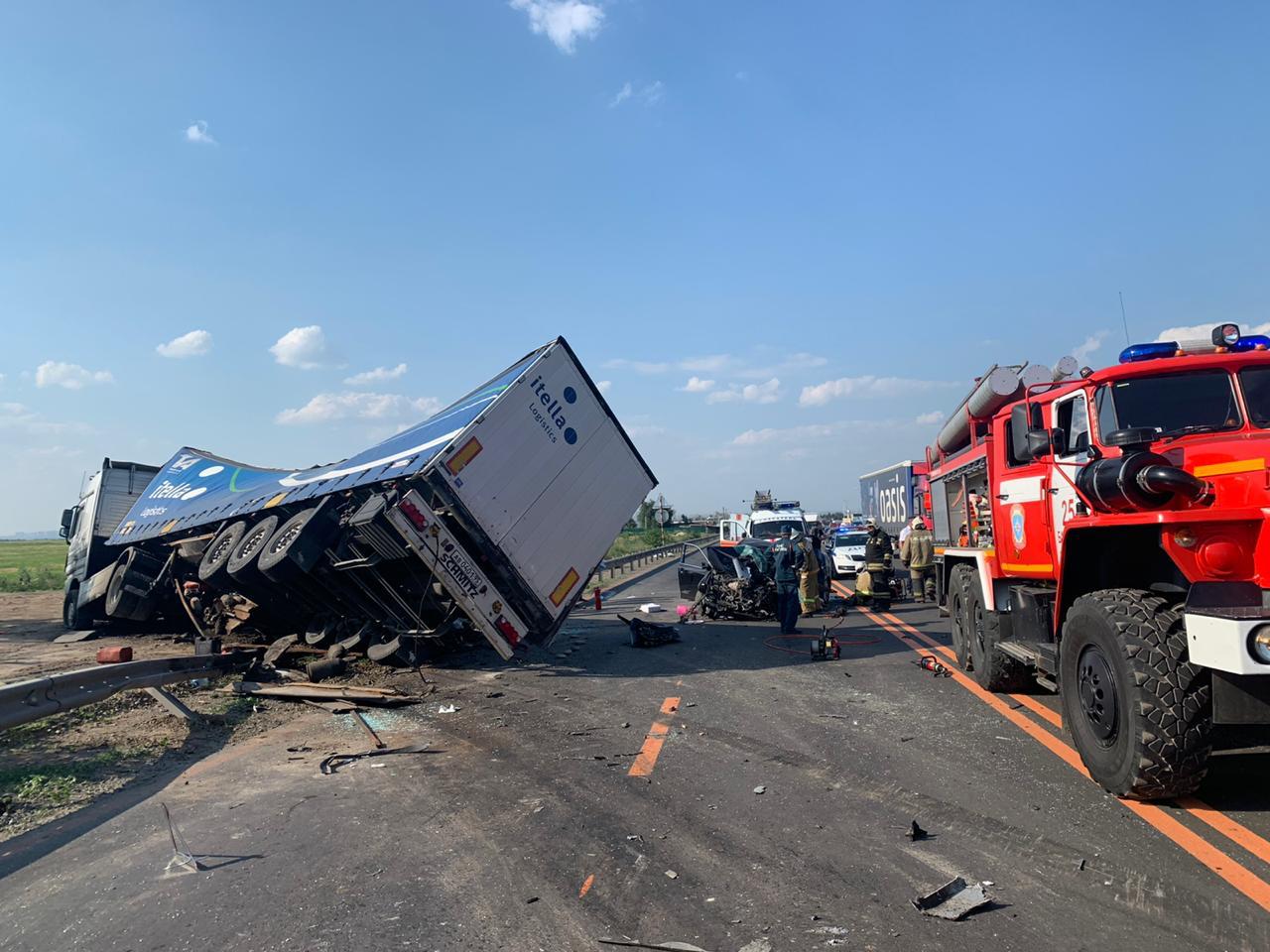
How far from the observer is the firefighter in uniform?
15.8 m

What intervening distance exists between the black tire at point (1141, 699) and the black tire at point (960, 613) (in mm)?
3760

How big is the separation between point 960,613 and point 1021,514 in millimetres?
2465

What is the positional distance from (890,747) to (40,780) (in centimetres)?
615

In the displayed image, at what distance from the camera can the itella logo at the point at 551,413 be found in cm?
1049

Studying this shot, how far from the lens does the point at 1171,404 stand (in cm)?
572

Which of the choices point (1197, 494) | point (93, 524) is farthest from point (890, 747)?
point (93, 524)

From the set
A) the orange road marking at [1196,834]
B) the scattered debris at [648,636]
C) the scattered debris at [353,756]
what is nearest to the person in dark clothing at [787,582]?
the scattered debris at [648,636]

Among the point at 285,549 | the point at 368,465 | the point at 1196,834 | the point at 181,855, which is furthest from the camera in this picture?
the point at 368,465

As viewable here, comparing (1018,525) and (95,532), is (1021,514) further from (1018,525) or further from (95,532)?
(95,532)

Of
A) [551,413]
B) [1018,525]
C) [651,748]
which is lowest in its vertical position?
[651,748]

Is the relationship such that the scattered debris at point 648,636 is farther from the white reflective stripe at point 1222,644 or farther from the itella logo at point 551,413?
the white reflective stripe at point 1222,644

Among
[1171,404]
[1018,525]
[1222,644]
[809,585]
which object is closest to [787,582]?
[809,585]

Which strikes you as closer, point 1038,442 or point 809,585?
point 1038,442

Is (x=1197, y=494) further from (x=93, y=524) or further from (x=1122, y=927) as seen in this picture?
(x=93, y=524)
